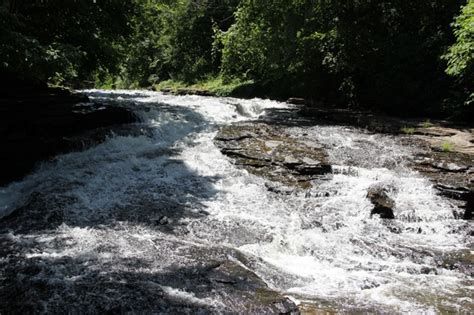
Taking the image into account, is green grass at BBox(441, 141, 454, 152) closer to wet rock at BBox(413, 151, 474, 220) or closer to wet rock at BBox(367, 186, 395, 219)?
wet rock at BBox(413, 151, 474, 220)

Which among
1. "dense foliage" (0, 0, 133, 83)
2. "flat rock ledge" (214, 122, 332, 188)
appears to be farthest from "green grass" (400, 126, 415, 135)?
"dense foliage" (0, 0, 133, 83)

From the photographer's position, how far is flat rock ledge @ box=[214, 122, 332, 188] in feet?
33.5

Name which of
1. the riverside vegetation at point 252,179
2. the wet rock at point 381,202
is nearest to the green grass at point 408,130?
the riverside vegetation at point 252,179

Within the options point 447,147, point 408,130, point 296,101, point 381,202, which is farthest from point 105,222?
point 296,101

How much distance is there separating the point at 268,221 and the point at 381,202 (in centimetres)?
242

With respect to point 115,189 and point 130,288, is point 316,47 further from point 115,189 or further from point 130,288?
point 130,288

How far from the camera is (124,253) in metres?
6.28

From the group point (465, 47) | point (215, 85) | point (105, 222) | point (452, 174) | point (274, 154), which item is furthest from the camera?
point (215, 85)

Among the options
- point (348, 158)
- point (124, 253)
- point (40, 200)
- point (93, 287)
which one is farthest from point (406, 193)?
point (40, 200)

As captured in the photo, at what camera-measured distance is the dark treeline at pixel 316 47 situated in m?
12.9

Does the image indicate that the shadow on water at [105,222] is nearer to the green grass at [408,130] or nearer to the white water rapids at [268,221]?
the white water rapids at [268,221]

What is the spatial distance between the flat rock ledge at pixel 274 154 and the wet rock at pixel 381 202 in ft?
4.33

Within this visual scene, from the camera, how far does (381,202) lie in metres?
8.80

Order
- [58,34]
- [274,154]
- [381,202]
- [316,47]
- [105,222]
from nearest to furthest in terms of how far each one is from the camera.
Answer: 1. [105,222]
2. [381,202]
3. [274,154]
4. [58,34]
5. [316,47]
